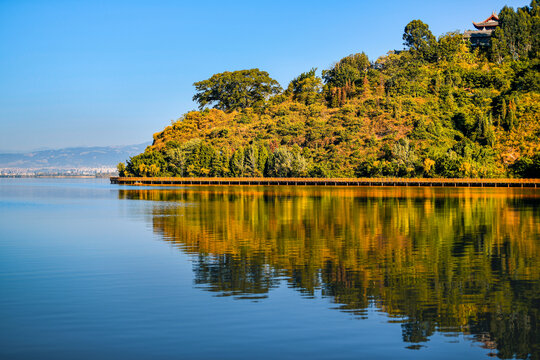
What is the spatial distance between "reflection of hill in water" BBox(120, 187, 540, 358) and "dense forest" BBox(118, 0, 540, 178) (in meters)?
89.5

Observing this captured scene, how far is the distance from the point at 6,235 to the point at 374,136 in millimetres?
119356

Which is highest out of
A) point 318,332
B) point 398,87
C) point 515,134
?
point 398,87

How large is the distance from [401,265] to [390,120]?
134 meters

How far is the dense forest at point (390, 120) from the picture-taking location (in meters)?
134

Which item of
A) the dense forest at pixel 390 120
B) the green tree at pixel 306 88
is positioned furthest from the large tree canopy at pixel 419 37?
the green tree at pixel 306 88

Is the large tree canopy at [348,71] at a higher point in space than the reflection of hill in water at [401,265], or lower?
higher

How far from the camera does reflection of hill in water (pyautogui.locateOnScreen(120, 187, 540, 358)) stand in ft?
51.7

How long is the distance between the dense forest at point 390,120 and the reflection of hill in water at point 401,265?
8950 centimetres

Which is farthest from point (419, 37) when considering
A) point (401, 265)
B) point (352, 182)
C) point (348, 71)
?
point (401, 265)

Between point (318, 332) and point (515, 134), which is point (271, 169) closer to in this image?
point (515, 134)

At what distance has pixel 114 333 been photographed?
1425 cm

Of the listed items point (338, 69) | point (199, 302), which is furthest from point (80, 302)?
point (338, 69)

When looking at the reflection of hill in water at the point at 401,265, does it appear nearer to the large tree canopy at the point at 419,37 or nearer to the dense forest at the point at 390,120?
the dense forest at the point at 390,120

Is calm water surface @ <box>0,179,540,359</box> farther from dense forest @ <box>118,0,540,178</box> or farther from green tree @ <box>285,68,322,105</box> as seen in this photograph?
green tree @ <box>285,68,322,105</box>
